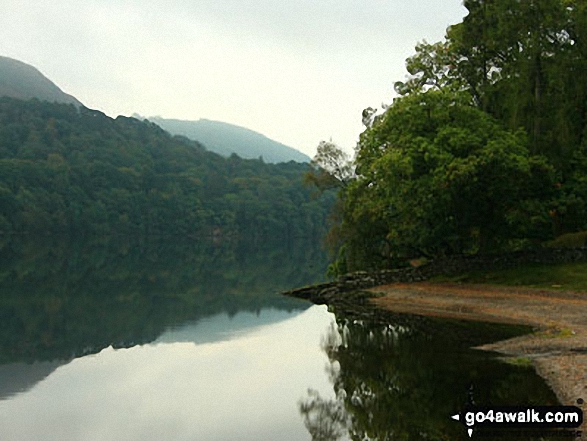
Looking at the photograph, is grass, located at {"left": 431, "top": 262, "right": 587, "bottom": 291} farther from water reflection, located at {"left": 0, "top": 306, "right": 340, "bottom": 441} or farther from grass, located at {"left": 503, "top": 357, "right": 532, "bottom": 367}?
grass, located at {"left": 503, "top": 357, "right": 532, "bottom": 367}

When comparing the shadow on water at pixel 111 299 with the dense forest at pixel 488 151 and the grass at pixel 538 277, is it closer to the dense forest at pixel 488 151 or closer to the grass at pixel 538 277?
the dense forest at pixel 488 151

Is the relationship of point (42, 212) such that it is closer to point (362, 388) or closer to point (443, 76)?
point (443, 76)

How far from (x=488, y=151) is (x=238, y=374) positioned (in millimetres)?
21623

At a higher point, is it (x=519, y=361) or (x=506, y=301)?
(x=506, y=301)

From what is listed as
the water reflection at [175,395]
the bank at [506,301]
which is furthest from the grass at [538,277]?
the water reflection at [175,395]

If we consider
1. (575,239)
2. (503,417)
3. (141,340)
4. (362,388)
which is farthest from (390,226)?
(503,417)

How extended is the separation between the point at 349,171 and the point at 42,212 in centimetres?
13112

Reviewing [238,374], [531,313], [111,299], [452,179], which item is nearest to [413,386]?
[238,374]

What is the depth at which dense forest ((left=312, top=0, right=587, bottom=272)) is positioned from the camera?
125 feet

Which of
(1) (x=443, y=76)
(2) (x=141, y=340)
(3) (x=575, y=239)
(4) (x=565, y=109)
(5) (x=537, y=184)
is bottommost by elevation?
(2) (x=141, y=340)

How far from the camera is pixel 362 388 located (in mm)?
18094

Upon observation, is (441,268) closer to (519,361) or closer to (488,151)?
(488,151)

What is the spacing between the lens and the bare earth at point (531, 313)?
17109mm

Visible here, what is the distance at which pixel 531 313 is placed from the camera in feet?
97.9
